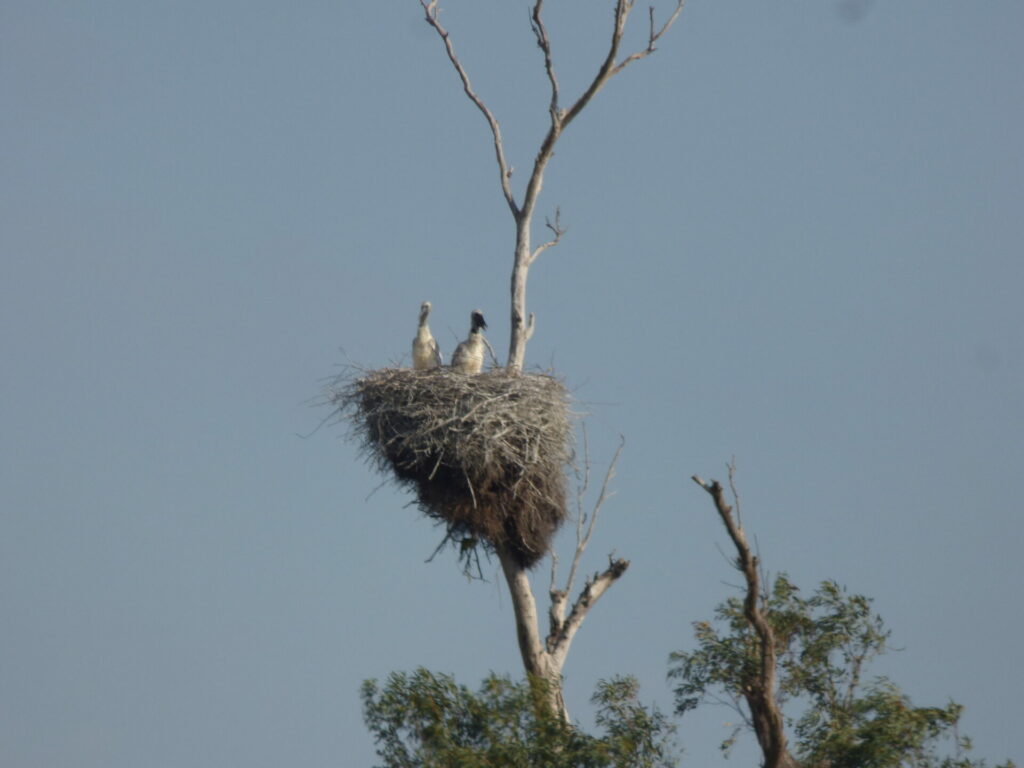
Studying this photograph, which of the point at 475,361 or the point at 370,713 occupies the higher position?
the point at 475,361

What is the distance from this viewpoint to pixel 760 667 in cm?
1457

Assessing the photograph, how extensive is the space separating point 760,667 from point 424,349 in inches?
206

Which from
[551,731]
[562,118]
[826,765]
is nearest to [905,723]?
[826,765]

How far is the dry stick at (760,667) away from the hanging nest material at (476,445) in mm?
2688

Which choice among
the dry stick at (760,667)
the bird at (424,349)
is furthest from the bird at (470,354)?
the dry stick at (760,667)

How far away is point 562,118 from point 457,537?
4242 mm

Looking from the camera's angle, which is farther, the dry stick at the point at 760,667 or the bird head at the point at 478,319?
the bird head at the point at 478,319

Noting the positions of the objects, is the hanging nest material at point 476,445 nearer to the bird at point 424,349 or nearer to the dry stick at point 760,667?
the bird at point 424,349

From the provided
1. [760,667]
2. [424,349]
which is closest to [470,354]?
[424,349]

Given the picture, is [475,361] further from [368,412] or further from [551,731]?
[551,731]

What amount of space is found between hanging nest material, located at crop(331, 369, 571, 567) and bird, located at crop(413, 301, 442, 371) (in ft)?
3.63

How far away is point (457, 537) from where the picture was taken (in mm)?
16938

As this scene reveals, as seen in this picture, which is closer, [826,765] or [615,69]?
[826,765]

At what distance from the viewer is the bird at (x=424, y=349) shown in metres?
→ 18.1
